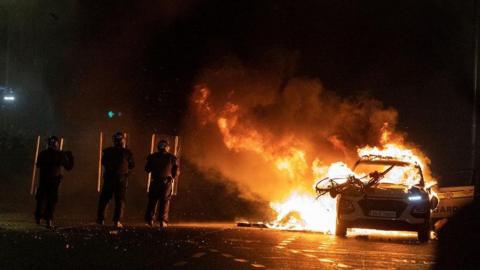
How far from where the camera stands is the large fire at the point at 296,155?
2106cm

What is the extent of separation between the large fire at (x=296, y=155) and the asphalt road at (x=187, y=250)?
3502 millimetres

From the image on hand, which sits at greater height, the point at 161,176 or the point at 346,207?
the point at 161,176

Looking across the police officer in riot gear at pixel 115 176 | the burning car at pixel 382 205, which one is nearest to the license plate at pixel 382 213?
the burning car at pixel 382 205

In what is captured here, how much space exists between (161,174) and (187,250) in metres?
4.56

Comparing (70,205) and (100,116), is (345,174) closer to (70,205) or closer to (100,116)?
(70,205)

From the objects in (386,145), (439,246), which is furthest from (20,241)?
(386,145)

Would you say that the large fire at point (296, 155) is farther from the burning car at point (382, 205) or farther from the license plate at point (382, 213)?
the license plate at point (382, 213)

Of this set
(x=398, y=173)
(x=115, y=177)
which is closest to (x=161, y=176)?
(x=115, y=177)

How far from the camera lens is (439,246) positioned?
1673cm

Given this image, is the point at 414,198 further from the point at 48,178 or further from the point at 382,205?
the point at 48,178

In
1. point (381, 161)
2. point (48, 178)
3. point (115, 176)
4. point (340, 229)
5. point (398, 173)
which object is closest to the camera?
point (48, 178)

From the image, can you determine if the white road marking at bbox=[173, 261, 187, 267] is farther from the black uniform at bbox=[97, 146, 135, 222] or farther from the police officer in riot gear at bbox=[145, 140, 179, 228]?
the police officer in riot gear at bbox=[145, 140, 179, 228]

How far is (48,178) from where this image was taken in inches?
623

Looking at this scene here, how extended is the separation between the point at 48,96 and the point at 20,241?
28.1 metres
